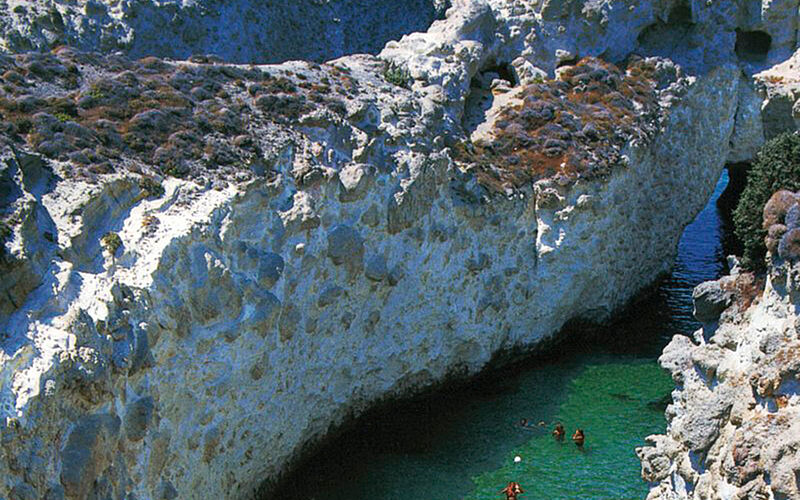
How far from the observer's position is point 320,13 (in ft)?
173

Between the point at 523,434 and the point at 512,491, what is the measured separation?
15.7 ft

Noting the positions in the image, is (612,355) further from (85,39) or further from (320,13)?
(85,39)

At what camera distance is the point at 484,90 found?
4600 cm

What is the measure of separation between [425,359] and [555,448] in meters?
6.62

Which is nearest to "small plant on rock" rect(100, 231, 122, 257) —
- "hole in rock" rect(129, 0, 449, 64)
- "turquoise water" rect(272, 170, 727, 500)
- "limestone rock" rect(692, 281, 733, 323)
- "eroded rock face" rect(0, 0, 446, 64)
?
"turquoise water" rect(272, 170, 727, 500)

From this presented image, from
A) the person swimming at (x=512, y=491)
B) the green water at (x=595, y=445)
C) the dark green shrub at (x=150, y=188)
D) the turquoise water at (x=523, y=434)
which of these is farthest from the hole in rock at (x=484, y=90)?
the dark green shrub at (x=150, y=188)

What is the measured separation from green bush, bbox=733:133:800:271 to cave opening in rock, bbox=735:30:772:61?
28.8m

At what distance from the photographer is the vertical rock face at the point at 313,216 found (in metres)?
22.3

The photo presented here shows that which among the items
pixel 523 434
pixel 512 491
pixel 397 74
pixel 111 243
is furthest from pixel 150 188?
pixel 523 434

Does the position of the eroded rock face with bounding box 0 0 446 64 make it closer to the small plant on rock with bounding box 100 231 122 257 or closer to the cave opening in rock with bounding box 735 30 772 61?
the cave opening in rock with bounding box 735 30 772 61

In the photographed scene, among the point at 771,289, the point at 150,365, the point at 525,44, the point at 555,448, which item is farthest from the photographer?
the point at 525,44

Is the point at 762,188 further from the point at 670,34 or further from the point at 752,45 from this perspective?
the point at 752,45

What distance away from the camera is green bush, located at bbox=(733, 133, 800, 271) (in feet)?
78.2

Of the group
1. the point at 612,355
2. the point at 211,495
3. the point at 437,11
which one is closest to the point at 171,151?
the point at 211,495
